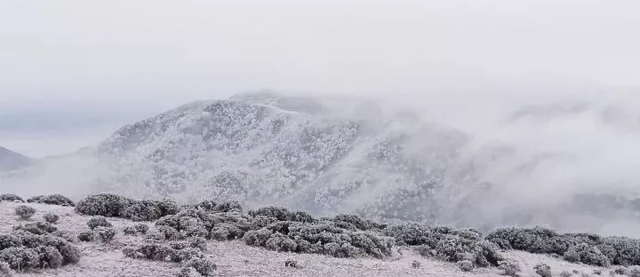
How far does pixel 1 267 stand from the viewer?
12.2m

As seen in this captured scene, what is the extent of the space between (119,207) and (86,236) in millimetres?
3632

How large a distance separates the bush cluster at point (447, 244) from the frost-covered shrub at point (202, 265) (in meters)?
7.06

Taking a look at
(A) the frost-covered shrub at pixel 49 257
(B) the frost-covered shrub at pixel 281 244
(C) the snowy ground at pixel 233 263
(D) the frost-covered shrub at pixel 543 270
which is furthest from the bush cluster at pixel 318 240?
(A) the frost-covered shrub at pixel 49 257

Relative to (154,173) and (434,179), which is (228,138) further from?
(434,179)

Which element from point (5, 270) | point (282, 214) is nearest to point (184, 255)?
point (5, 270)

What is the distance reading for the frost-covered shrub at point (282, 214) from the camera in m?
21.3

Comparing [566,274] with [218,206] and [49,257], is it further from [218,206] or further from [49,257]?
[49,257]

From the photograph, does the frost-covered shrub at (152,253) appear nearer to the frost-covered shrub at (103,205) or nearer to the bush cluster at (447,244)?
the frost-covered shrub at (103,205)

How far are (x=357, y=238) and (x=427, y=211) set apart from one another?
8024 centimetres

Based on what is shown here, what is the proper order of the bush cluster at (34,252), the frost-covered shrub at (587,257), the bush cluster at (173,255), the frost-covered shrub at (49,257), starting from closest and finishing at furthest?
the bush cluster at (34,252)
the frost-covered shrub at (49,257)
the bush cluster at (173,255)
the frost-covered shrub at (587,257)

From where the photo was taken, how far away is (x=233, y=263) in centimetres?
1548

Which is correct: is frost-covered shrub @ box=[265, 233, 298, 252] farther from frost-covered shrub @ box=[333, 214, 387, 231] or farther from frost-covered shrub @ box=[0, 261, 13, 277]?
frost-covered shrub @ box=[0, 261, 13, 277]

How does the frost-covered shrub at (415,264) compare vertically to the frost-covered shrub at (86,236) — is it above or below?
below

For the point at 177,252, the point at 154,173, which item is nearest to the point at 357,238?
the point at 177,252
